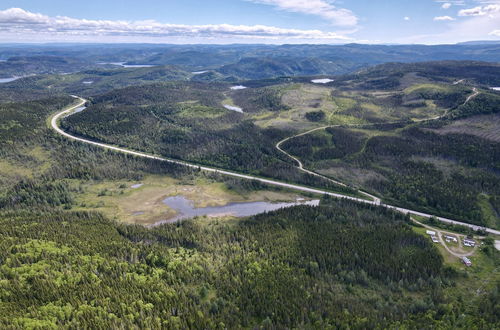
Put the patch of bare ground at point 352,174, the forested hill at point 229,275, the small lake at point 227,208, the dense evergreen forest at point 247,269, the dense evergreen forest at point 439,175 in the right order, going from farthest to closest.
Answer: the patch of bare ground at point 352,174, the small lake at point 227,208, the dense evergreen forest at point 439,175, the dense evergreen forest at point 247,269, the forested hill at point 229,275

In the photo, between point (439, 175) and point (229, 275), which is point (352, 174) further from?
point (229, 275)

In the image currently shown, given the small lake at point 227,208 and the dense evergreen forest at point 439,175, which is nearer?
the dense evergreen forest at point 439,175

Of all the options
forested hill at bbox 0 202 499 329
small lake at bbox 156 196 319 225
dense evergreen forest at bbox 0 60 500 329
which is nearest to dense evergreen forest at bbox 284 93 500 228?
dense evergreen forest at bbox 0 60 500 329

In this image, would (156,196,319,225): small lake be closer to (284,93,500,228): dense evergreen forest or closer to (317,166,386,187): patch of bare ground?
(317,166,386,187): patch of bare ground

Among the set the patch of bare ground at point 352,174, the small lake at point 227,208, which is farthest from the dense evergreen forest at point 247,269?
the patch of bare ground at point 352,174

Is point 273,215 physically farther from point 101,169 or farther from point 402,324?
point 101,169

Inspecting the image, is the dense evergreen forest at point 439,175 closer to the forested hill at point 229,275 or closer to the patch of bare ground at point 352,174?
the patch of bare ground at point 352,174

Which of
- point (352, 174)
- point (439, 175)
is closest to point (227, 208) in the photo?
point (352, 174)

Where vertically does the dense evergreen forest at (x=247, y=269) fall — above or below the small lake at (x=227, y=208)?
above

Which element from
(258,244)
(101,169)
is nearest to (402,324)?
(258,244)
